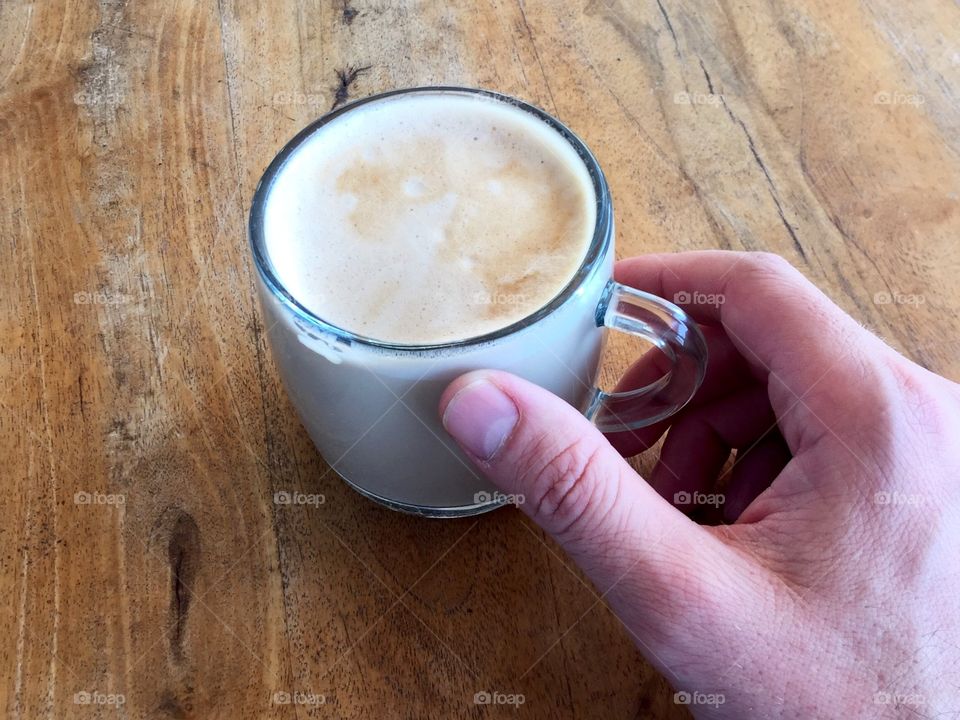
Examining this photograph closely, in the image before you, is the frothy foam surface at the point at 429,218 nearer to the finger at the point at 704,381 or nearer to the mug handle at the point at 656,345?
the mug handle at the point at 656,345

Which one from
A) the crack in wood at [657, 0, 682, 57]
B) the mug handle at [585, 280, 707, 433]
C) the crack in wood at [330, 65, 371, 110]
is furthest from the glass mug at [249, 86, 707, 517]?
the crack in wood at [657, 0, 682, 57]

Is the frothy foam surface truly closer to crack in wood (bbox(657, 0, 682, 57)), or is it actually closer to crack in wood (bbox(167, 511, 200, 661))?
crack in wood (bbox(167, 511, 200, 661))

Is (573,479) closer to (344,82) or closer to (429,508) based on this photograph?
(429,508)

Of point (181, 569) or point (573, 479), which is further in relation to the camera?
point (181, 569)

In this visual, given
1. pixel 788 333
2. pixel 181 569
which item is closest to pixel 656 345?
pixel 788 333

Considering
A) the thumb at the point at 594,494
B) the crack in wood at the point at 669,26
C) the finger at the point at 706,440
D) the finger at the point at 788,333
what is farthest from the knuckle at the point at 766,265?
the crack in wood at the point at 669,26

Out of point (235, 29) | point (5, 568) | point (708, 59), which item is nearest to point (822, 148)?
point (708, 59)
